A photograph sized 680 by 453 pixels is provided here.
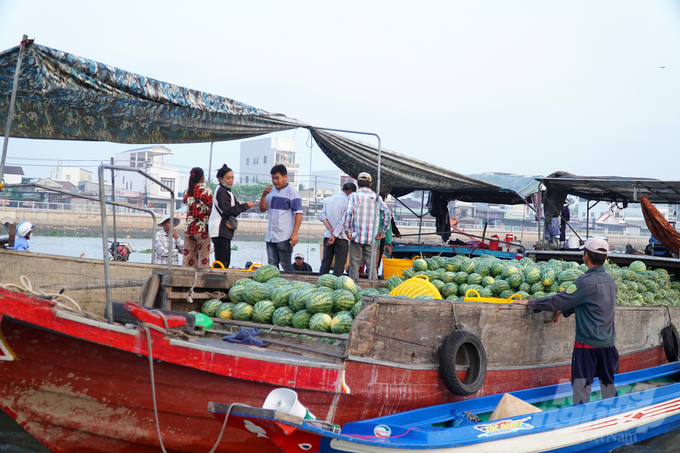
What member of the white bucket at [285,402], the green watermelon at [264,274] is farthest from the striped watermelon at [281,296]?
the white bucket at [285,402]

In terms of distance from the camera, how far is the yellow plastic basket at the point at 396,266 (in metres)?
8.31

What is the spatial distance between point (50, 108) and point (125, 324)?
3497 mm

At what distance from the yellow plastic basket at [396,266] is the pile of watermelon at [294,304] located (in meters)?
3.20

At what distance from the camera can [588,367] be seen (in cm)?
461

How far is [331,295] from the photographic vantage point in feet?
15.6

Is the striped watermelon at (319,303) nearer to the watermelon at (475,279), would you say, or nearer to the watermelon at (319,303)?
the watermelon at (319,303)

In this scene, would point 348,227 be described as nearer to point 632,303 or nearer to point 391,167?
point 391,167

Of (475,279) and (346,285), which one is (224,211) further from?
(475,279)

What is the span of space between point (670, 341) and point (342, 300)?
15.0 feet

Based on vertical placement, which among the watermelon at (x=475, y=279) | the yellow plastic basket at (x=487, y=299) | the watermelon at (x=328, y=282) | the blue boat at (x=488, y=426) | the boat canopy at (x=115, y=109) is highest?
the boat canopy at (x=115, y=109)

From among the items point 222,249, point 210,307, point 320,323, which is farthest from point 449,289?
point 222,249

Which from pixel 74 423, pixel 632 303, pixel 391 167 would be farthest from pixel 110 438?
pixel 391 167

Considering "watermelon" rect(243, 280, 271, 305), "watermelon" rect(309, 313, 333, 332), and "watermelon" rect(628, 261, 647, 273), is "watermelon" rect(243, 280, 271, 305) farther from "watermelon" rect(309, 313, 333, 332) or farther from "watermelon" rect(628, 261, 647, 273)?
"watermelon" rect(628, 261, 647, 273)

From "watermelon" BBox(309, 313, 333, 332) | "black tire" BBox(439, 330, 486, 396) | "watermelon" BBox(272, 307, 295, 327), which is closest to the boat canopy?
"watermelon" BBox(272, 307, 295, 327)
